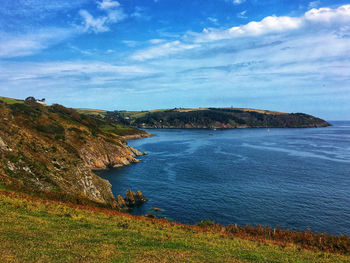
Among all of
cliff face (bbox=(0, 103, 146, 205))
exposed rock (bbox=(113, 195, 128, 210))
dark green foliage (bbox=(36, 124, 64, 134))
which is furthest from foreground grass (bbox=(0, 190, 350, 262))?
dark green foliage (bbox=(36, 124, 64, 134))

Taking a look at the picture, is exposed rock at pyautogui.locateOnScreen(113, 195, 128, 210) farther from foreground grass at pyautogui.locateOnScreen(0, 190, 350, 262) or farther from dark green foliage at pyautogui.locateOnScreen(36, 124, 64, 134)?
dark green foliage at pyautogui.locateOnScreen(36, 124, 64, 134)

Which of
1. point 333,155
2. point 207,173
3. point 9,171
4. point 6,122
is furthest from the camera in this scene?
point 333,155

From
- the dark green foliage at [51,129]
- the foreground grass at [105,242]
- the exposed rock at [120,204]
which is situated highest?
the dark green foliage at [51,129]

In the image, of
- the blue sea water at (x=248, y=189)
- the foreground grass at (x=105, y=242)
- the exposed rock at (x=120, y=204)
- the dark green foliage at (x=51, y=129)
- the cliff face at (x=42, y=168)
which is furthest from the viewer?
the dark green foliage at (x=51, y=129)

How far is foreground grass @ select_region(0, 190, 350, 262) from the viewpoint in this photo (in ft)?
43.1

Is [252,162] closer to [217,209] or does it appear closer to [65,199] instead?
[217,209]

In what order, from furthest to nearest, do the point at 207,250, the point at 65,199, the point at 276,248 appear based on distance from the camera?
the point at 65,199 → the point at 276,248 → the point at 207,250

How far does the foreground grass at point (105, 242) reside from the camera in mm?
13141

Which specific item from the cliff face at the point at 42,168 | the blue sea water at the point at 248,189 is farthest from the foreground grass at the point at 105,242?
the blue sea water at the point at 248,189

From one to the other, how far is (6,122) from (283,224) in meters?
53.4

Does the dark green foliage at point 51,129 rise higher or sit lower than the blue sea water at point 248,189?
higher

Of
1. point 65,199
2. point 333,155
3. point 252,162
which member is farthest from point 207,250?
point 333,155

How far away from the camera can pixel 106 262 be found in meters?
12.5

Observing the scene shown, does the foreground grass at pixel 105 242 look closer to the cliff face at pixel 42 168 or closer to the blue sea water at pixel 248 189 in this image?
the cliff face at pixel 42 168
